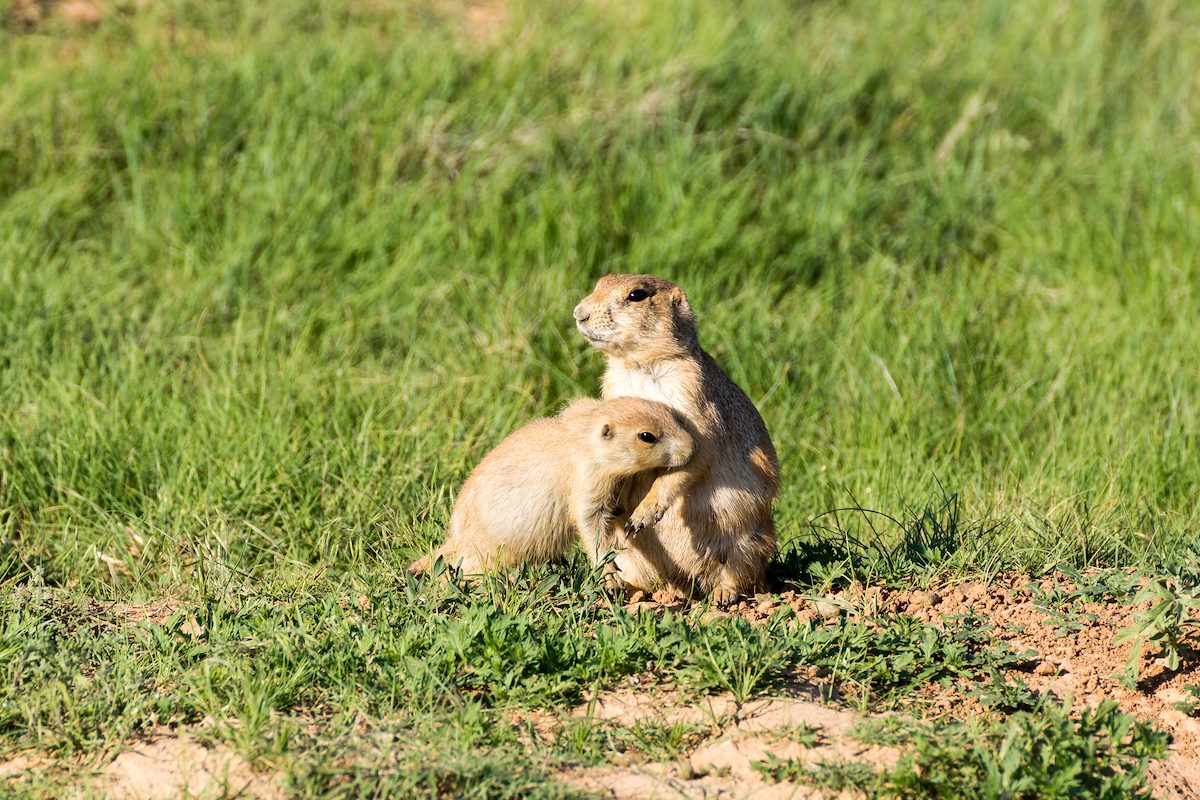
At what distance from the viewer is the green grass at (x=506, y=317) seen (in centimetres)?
378

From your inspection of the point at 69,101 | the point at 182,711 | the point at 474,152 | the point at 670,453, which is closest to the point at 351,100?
the point at 474,152

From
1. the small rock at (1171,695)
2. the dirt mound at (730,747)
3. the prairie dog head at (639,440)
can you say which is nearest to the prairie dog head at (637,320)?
the prairie dog head at (639,440)

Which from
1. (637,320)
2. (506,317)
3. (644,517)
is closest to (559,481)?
(644,517)

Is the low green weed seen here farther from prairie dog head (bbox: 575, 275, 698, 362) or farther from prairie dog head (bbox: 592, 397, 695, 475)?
prairie dog head (bbox: 575, 275, 698, 362)

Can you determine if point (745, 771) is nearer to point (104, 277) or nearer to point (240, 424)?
point (240, 424)

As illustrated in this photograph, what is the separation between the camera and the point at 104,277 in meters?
6.28

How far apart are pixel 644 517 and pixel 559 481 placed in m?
0.31

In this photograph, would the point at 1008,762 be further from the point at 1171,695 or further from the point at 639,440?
the point at 639,440

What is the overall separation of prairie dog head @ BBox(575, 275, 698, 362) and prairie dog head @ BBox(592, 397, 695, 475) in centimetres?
32

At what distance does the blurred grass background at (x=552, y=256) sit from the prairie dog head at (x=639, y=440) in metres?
0.95

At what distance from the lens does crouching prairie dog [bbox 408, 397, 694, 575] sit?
4168 mm

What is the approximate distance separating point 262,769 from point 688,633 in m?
1.19

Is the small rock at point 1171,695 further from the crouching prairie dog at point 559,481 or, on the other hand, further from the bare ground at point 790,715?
the crouching prairie dog at point 559,481

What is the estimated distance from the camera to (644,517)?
4254 mm
